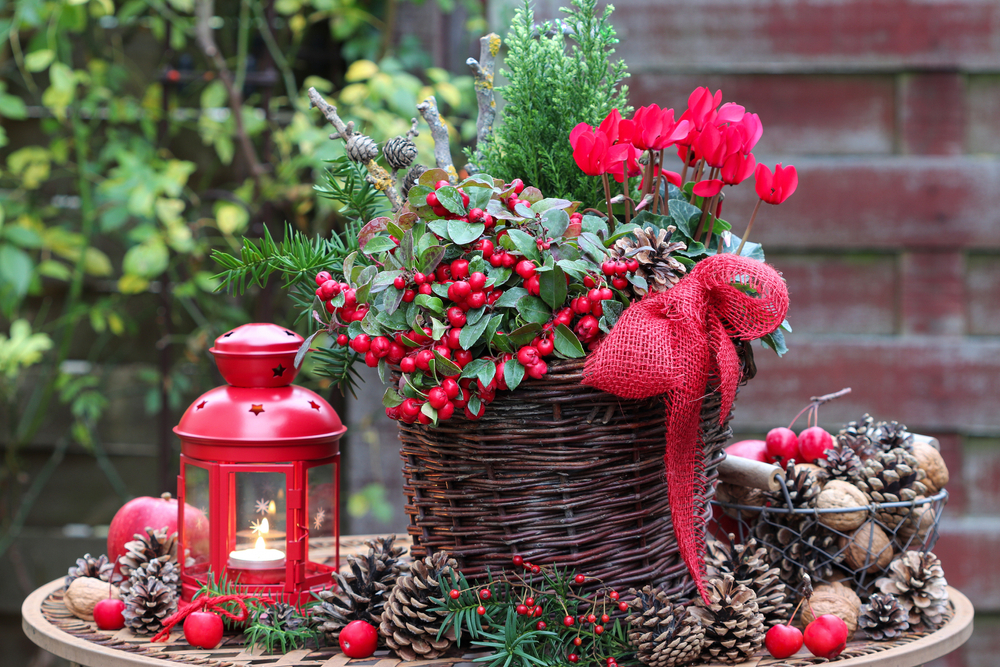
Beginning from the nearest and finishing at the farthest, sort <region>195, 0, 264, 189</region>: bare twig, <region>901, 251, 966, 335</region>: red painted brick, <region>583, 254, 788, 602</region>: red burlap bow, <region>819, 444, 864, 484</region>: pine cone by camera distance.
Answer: <region>583, 254, 788, 602</region>: red burlap bow → <region>819, 444, 864, 484</region>: pine cone → <region>901, 251, 966, 335</region>: red painted brick → <region>195, 0, 264, 189</region>: bare twig

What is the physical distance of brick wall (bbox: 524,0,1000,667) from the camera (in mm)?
1489

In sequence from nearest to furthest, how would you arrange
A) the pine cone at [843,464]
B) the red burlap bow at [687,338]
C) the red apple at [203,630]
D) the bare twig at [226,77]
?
1. the red burlap bow at [687,338]
2. the red apple at [203,630]
3. the pine cone at [843,464]
4. the bare twig at [226,77]

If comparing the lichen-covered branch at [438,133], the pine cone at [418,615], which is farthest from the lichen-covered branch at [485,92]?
the pine cone at [418,615]

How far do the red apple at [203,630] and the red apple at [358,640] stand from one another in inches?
4.5

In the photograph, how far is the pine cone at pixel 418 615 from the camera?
0.70 metres

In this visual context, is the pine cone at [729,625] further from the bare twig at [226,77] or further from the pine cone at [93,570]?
the bare twig at [226,77]

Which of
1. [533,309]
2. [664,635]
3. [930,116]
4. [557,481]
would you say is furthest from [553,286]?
[930,116]

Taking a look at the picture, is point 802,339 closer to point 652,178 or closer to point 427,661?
point 652,178

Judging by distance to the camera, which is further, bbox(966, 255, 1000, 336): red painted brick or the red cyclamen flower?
bbox(966, 255, 1000, 336): red painted brick

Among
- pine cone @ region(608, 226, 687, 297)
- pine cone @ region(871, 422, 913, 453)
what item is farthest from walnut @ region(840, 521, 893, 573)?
pine cone @ region(608, 226, 687, 297)

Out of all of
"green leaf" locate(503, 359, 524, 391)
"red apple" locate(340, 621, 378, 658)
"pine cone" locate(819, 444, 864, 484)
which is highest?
"green leaf" locate(503, 359, 524, 391)

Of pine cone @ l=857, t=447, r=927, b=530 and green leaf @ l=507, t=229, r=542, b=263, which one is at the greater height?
green leaf @ l=507, t=229, r=542, b=263

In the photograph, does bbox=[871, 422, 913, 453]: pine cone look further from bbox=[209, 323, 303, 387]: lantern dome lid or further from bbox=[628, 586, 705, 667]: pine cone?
bbox=[209, 323, 303, 387]: lantern dome lid

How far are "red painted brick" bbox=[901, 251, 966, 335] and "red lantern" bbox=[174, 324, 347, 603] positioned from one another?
1104 mm
